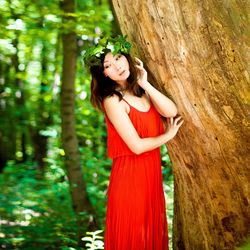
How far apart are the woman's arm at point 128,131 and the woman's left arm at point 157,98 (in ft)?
0.37

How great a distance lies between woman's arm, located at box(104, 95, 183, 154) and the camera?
328cm

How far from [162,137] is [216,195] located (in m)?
0.69

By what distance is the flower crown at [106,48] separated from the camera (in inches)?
130

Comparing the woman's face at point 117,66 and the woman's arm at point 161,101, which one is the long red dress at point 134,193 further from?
the woman's face at point 117,66

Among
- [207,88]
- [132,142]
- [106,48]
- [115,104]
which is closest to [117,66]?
[106,48]

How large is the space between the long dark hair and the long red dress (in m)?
0.18

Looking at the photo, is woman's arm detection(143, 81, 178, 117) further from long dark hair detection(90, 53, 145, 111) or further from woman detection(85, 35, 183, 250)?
long dark hair detection(90, 53, 145, 111)

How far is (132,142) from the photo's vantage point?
10.8 ft

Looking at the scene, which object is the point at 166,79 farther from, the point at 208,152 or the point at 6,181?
the point at 6,181

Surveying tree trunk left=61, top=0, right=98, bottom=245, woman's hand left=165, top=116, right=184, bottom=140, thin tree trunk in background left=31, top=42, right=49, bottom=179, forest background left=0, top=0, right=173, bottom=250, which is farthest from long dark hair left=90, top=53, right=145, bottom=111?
thin tree trunk in background left=31, top=42, right=49, bottom=179

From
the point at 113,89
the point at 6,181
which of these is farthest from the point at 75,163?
the point at 113,89

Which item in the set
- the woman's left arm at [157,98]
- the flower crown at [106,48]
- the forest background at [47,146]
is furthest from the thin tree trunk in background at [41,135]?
Answer: the woman's left arm at [157,98]

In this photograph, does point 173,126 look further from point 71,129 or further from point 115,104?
point 71,129

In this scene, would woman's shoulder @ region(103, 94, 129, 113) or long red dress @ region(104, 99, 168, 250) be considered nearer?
woman's shoulder @ region(103, 94, 129, 113)
